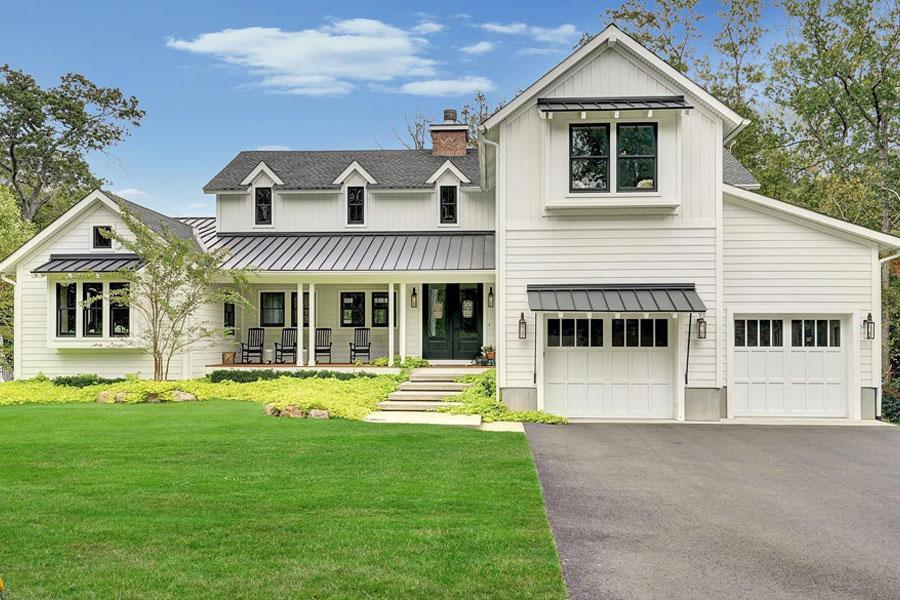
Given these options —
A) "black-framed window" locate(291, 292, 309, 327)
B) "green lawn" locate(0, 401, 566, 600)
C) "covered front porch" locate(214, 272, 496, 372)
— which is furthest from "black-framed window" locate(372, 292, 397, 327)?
"green lawn" locate(0, 401, 566, 600)

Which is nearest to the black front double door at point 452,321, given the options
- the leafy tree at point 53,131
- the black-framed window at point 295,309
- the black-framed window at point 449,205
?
the black-framed window at point 449,205

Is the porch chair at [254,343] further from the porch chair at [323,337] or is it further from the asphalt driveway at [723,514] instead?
the asphalt driveway at [723,514]

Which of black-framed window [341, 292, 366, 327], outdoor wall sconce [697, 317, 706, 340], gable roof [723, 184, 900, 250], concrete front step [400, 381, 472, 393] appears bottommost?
concrete front step [400, 381, 472, 393]

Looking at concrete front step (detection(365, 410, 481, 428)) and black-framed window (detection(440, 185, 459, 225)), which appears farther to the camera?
black-framed window (detection(440, 185, 459, 225))

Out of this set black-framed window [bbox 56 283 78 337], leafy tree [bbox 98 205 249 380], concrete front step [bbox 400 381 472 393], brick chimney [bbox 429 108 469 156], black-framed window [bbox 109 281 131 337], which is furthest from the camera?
brick chimney [bbox 429 108 469 156]

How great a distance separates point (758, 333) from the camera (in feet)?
44.4

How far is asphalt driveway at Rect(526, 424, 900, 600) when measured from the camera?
4.72 metres

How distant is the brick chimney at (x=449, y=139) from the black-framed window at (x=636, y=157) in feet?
34.2

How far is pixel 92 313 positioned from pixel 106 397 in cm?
394

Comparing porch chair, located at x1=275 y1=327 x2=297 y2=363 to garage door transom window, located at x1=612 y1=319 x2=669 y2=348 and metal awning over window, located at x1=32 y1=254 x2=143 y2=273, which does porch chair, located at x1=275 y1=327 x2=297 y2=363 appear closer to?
metal awning over window, located at x1=32 y1=254 x2=143 y2=273

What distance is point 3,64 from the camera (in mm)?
30203

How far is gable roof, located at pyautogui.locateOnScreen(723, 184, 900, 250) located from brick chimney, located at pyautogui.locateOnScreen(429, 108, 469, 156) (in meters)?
11.1

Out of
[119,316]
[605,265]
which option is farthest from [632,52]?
[119,316]

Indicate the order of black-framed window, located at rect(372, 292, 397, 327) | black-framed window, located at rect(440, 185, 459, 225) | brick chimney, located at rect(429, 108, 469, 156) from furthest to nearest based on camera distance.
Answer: brick chimney, located at rect(429, 108, 469, 156), black-framed window, located at rect(440, 185, 459, 225), black-framed window, located at rect(372, 292, 397, 327)
